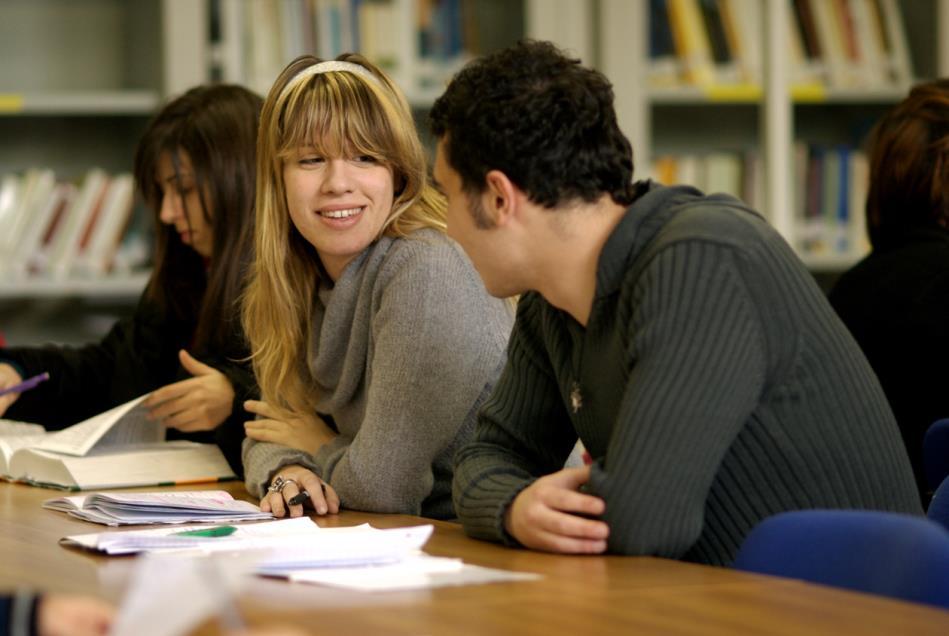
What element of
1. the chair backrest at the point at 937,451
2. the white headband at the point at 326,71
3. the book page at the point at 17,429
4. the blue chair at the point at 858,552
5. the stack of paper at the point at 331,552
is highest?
the white headband at the point at 326,71

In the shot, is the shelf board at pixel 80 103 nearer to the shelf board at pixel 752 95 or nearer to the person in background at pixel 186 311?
the person in background at pixel 186 311

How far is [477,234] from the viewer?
162 centimetres

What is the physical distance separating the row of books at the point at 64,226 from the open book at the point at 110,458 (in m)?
1.22

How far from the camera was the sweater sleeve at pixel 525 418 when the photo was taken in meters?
1.75

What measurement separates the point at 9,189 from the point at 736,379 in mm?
2690

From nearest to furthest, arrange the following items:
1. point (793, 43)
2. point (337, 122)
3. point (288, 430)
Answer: point (337, 122) → point (288, 430) → point (793, 43)

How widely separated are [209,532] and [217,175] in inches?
47.1

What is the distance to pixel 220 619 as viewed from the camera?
110 centimetres

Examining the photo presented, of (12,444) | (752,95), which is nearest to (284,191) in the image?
(12,444)

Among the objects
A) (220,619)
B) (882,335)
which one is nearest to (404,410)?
(220,619)

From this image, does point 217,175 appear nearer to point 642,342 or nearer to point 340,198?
point 340,198

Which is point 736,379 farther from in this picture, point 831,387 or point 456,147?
point 456,147

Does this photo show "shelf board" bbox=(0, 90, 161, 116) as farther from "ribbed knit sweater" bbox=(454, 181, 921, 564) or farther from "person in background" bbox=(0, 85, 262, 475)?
"ribbed knit sweater" bbox=(454, 181, 921, 564)

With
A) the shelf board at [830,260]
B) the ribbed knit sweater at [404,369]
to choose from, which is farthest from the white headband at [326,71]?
the shelf board at [830,260]
